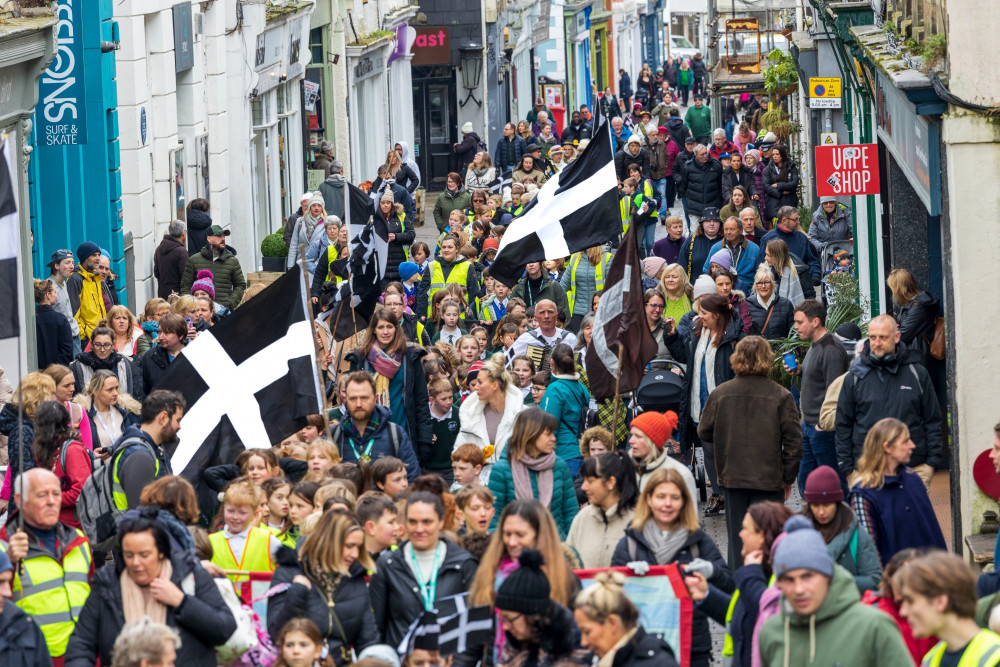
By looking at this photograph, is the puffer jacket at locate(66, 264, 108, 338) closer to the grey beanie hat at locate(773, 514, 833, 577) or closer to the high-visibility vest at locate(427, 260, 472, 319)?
the high-visibility vest at locate(427, 260, 472, 319)

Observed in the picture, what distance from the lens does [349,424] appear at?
35.0ft

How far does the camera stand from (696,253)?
18156 millimetres

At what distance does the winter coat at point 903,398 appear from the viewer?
10344mm

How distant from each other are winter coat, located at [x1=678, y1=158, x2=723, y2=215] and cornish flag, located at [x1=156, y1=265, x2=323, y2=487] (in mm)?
14054

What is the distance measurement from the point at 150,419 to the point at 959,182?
5.01 m

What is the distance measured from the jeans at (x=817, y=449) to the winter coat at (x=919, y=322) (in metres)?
0.92

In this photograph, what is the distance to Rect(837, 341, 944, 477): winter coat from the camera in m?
10.3

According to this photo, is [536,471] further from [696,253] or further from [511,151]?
[511,151]

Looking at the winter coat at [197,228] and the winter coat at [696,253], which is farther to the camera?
the winter coat at [197,228]

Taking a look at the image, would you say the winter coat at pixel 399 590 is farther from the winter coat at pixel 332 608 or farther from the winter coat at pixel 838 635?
the winter coat at pixel 838 635

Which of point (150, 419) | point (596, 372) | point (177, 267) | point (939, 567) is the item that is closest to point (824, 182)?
point (596, 372)

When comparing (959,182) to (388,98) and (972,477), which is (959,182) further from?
(388,98)

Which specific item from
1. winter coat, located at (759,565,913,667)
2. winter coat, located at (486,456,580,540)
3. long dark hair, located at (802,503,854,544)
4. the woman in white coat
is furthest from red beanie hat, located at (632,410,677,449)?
winter coat, located at (759,565,913,667)

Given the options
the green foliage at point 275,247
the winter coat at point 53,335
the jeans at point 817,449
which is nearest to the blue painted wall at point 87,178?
the winter coat at point 53,335
